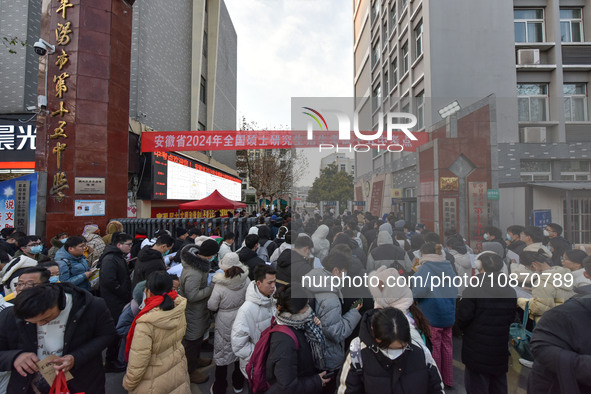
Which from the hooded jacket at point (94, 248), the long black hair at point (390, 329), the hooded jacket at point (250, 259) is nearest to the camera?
the long black hair at point (390, 329)

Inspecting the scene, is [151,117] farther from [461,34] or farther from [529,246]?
[529,246]

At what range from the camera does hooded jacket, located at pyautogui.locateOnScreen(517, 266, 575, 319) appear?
100 inches

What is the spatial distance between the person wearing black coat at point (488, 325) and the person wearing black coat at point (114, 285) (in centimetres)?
347

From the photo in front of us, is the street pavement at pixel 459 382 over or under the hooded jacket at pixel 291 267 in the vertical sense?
under

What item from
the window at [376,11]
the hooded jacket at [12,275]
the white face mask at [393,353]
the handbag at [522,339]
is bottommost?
the handbag at [522,339]

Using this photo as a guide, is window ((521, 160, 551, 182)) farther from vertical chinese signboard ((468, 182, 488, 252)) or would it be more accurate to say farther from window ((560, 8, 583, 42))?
window ((560, 8, 583, 42))

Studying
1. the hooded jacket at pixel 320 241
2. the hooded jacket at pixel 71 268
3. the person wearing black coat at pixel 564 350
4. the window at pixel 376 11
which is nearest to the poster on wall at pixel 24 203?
the hooded jacket at pixel 71 268

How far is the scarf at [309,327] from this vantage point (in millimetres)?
1768

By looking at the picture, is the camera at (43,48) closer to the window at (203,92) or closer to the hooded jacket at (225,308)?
the hooded jacket at (225,308)

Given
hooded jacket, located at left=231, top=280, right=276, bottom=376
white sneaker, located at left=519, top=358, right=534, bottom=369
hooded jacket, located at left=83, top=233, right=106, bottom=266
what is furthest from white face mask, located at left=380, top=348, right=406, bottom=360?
hooded jacket, located at left=83, top=233, right=106, bottom=266

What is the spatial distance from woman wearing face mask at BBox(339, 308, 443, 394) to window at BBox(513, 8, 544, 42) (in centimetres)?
1018

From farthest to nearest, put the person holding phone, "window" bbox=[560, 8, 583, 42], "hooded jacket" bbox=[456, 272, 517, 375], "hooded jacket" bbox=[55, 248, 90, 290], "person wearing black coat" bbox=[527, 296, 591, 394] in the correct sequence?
"window" bbox=[560, 8, 583, 42], "hooded jacket" bbox=[55, 248, 90, 290], "hooded jacket" bbox=[456, 272, 517, 375], the person holding phone, "person wearing black coat" bbox=[527, 296, 591, 394]

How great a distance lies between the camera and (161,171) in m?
10.7

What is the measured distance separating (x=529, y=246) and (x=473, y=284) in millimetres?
1376
